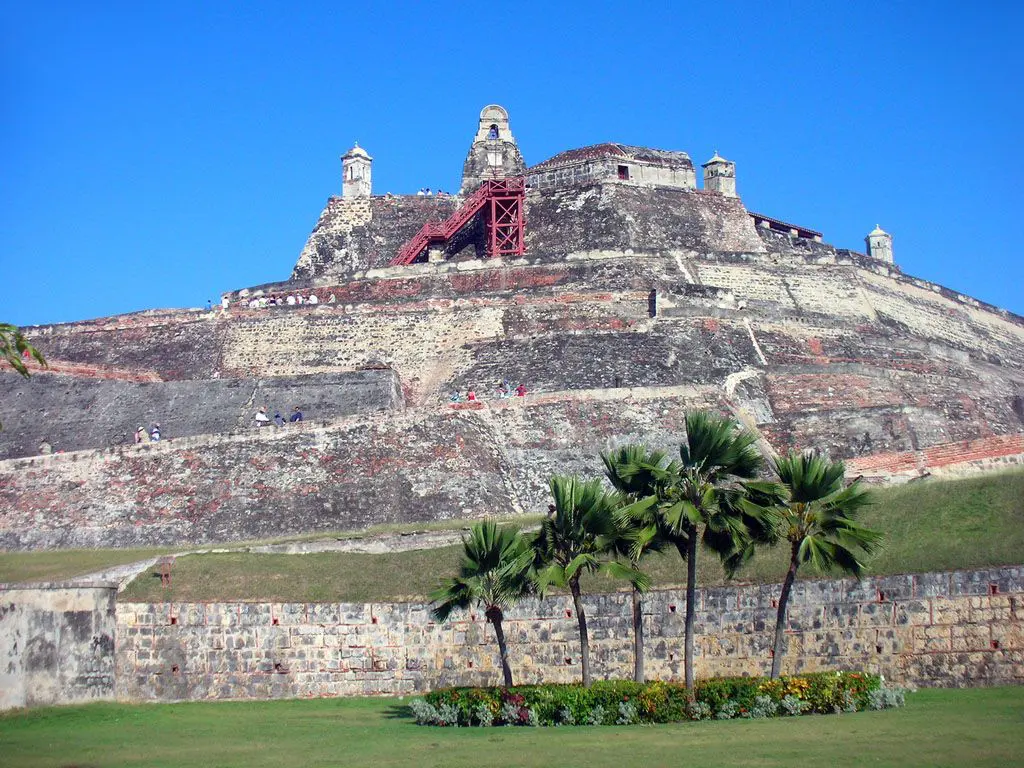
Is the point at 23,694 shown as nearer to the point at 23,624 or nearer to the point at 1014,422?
the point at 23,624

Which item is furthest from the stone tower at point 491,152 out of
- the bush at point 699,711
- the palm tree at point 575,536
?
the bush at point 699,711

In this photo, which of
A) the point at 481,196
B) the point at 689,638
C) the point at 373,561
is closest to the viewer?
the point at 689,638

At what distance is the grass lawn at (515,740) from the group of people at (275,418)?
44.5ft

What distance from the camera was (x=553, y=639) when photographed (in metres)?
24.3

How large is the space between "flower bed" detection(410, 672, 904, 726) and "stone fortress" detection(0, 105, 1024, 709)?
2586 mm

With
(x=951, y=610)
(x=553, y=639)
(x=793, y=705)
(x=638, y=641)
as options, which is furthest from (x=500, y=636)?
(x=951, y=610)

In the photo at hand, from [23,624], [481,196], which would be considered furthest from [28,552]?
[481,196]

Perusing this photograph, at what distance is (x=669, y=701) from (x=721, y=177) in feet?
118

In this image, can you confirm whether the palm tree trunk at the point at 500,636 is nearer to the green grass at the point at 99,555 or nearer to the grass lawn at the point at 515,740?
the grass lawn at the point at 515,740

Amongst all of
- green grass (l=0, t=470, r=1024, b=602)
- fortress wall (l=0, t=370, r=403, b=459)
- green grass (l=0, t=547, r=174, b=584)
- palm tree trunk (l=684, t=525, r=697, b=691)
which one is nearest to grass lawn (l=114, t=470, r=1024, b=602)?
green grass (l=0, t=470, r=1024, b=602)

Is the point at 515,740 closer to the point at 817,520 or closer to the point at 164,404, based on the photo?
the point at 817,520

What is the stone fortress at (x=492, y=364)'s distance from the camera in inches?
1267

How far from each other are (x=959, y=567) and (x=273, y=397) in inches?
822

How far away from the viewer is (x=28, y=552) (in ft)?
102
